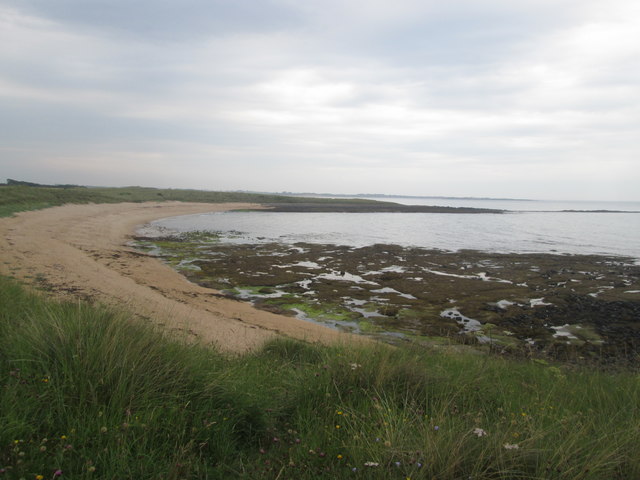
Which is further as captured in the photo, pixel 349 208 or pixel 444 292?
pixel 349 208

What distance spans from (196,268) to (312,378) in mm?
16840

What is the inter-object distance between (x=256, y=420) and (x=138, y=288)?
39.1 ft

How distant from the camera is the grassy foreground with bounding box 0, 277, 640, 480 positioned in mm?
2631

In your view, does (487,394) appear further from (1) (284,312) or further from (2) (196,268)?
(2) (196,268)

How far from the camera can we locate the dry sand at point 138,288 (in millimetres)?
9562

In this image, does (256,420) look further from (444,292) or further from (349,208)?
(349,208)

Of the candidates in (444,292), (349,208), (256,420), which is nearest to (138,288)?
(256,420)

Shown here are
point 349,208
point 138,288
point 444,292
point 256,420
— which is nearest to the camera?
point 256,420

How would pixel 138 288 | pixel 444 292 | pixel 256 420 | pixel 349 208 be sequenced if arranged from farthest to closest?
pixel 349 208
pixel 444 292
pixel 138 288
pixel 256 420

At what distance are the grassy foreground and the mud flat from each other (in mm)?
3312

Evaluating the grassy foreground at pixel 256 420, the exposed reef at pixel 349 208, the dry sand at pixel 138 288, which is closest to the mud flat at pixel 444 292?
the dry sand at pixel 138 288

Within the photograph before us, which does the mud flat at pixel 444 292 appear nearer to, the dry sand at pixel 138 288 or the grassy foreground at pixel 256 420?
the dry sand at pixel 138 288

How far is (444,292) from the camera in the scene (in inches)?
638

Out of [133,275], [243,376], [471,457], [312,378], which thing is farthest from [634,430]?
[133,275]
